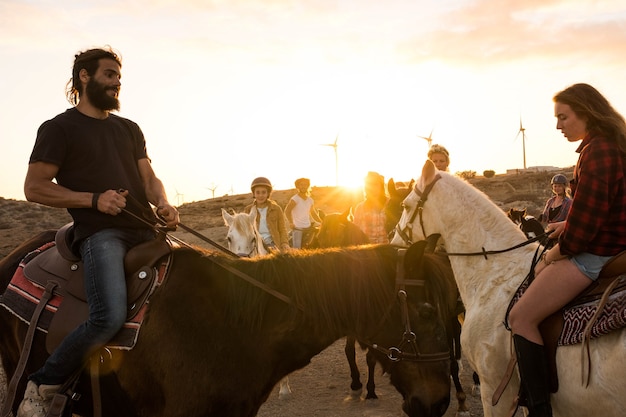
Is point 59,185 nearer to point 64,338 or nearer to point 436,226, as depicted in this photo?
point 64,338

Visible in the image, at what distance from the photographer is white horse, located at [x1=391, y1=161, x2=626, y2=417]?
11.0 ft

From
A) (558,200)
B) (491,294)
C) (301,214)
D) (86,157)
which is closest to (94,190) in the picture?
(86,157)

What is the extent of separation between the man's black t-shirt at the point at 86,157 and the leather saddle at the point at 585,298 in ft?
10.2

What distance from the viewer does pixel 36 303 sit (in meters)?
3.88

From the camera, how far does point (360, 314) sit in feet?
12.1

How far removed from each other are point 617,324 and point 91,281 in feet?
11.4

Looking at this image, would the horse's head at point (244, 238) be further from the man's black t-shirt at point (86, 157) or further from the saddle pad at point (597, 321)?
the saddle pad at point (597, 321)

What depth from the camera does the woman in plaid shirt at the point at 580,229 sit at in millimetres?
3412

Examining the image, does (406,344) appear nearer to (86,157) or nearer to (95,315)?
(95,315)

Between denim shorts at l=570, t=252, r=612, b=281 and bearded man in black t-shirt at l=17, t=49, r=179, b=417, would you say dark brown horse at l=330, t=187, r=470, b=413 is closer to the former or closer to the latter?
denim shorts at l=570, t=252, r=612, b=281

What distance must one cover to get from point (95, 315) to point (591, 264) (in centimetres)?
333

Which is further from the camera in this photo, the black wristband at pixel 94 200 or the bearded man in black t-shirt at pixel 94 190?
the black wristband at pixel 94 200

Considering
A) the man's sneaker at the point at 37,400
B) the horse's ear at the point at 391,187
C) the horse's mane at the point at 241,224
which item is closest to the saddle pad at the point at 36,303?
the man's sneaker at the point at 37,400

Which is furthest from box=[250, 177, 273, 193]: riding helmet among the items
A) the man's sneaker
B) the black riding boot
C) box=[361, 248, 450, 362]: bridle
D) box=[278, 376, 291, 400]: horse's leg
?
the black riding boot
